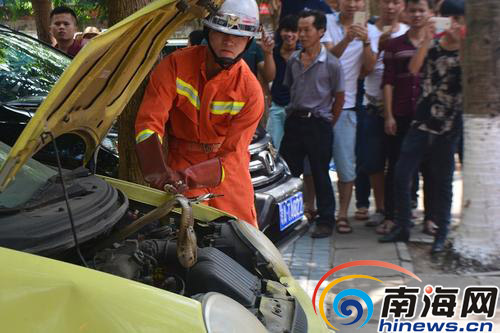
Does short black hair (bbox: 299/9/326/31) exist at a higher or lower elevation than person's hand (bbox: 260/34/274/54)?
higher

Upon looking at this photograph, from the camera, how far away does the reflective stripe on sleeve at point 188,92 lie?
12.4ft

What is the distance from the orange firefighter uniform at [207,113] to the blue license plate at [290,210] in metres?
0.96

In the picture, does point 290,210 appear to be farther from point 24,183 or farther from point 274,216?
point 24,183

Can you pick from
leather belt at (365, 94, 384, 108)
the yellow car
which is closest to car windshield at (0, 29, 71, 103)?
the yellow car

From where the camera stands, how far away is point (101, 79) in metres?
2.83

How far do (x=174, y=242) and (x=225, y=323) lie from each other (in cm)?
82

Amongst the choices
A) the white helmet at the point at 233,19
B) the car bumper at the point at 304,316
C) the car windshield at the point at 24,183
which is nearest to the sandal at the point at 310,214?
the white helmet at the point at 233,19

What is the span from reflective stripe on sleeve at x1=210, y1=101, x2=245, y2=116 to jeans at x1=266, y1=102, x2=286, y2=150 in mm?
3166

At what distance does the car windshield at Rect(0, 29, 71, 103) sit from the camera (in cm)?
506

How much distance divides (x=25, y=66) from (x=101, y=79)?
2751 mm

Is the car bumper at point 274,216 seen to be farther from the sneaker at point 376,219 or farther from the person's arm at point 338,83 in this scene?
the sneaker at point 376,219

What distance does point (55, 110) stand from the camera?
7.66 ft

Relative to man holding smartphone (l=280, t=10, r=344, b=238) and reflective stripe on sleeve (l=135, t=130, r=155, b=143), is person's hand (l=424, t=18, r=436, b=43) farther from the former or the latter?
reflective stripe on sleeve (l=135, t=130, r=155, b=143)

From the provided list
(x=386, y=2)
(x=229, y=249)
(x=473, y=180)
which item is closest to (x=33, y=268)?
(x=229, y=249)
